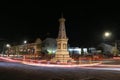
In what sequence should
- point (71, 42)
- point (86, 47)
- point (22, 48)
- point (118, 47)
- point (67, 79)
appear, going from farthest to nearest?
point (22, 48), point (71, 42), point (86, 47), point (118, 47), point (67, 79)

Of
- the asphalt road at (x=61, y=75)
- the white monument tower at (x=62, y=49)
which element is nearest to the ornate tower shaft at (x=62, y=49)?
the white monument tower at (x=62, y=49)

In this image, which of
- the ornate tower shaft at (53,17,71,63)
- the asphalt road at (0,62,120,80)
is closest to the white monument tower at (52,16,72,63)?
the ornate tower shaft at (53,17,71,63)

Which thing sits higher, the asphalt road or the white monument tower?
the white monument tower

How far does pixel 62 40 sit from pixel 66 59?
3.61m

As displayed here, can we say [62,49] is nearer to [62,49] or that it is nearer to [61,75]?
[62,49]

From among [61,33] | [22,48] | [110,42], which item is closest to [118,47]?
[110,42]

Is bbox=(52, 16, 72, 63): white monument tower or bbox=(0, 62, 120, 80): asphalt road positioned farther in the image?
bbox=(52, 16, 72, 63): white monument tower

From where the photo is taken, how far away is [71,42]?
85375 mm

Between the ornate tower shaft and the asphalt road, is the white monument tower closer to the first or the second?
the ornate tower shaft

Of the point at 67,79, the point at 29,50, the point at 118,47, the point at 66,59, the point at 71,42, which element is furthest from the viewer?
the point at 29,50

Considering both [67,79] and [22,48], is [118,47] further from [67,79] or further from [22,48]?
[67,79]

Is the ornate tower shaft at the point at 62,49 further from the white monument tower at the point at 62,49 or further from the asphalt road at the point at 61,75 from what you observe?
the asphalt road at the point at 61,75

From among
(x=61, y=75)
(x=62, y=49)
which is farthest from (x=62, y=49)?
(x=61, y=75)

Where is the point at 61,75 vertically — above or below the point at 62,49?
below
